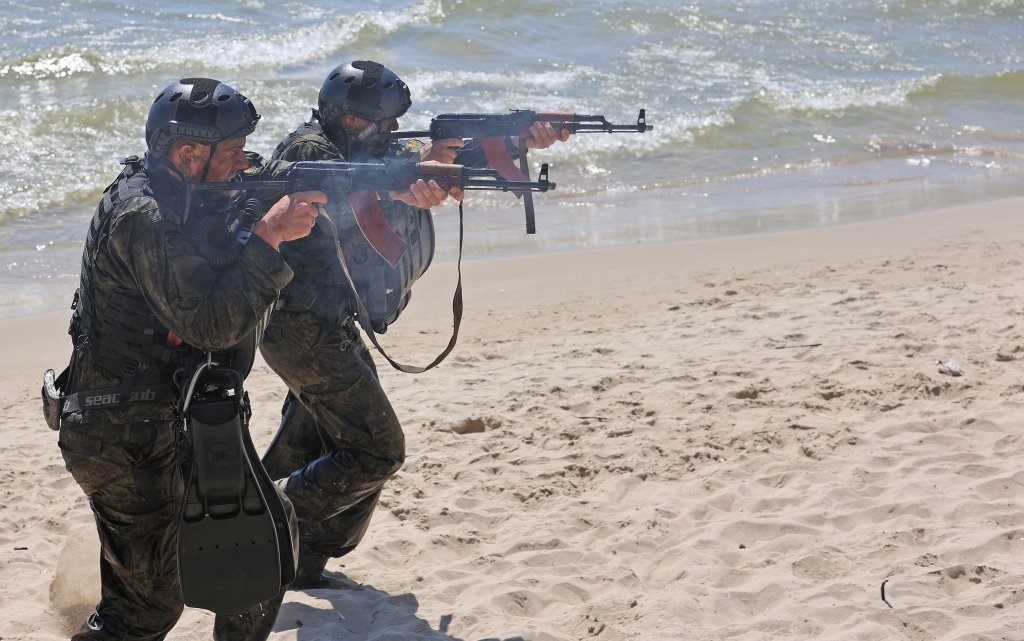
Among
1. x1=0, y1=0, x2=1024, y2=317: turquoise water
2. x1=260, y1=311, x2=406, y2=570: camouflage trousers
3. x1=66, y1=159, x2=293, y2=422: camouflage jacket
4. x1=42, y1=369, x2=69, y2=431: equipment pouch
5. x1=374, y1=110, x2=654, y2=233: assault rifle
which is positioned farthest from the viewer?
x1=0, y1=0, x2=1024, y2=317: turquoise water

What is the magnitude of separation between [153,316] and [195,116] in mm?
578

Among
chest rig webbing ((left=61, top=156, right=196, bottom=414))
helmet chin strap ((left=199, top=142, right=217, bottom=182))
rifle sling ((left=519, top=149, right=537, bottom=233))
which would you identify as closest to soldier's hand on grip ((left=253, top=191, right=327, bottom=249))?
helmet chin strap ((left=199, top=142, right=217, bottom=182))

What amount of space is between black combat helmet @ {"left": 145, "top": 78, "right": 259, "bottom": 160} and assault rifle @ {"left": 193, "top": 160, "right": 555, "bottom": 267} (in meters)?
0.14

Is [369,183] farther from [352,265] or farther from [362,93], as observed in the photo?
[362,93]

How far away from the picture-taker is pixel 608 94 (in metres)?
18.1

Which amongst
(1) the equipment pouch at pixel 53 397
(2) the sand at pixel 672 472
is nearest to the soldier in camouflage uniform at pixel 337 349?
(2) the sand at pixel 672 472

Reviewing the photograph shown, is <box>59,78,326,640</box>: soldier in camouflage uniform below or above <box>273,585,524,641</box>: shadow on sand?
above

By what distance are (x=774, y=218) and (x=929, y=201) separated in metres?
1.78

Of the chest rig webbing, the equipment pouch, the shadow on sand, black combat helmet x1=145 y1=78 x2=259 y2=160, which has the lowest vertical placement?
the shadow on sand

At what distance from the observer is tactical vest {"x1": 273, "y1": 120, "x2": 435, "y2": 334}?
4.33 m

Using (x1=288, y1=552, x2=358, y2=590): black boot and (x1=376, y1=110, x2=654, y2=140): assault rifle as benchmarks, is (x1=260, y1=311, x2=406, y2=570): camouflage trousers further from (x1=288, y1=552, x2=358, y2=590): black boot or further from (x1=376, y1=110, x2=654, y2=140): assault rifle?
(x1=376, y1=110, x2=654, y2=140): assault rifle

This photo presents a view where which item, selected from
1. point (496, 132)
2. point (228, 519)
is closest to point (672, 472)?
point (496, 132)

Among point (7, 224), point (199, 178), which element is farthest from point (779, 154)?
point (199, 178)

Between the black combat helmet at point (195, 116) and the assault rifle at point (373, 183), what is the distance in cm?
14
